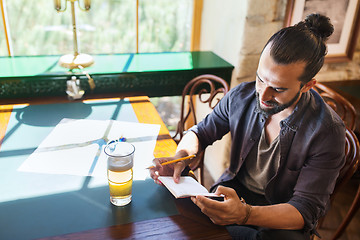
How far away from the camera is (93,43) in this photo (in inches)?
95.0

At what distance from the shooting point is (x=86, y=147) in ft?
4.53

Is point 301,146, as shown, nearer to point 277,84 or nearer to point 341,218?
point 277,84

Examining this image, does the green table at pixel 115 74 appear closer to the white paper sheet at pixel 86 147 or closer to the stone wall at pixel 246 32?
the stone wall at pixel 246 32

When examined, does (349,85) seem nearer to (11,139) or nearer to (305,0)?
(305,0)

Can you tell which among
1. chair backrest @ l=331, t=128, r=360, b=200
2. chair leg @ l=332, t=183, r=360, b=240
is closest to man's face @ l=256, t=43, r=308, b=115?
chair backrest @ l=331, t=128, r=360, b=200

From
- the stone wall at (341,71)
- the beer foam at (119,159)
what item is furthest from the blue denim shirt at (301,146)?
the stone wall at (341,71)

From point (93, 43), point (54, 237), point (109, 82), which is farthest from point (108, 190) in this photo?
point (93, 43)

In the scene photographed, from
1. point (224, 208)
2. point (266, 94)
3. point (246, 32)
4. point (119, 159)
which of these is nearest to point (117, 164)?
point (119, 159)

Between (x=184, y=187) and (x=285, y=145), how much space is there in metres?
0.43

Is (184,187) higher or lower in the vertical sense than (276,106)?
lower

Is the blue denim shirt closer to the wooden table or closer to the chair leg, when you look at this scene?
the wooden table

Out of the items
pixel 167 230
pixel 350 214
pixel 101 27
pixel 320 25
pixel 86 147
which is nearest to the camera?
pixel 167 230

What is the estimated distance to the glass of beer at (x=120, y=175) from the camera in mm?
1040

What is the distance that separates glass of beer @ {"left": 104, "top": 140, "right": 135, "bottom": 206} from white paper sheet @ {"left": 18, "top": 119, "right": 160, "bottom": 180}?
0.15m
